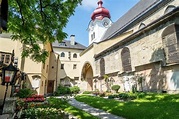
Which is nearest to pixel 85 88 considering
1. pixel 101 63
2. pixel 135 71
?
pixel 101 63

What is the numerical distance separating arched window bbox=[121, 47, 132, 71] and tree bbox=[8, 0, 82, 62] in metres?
9.49

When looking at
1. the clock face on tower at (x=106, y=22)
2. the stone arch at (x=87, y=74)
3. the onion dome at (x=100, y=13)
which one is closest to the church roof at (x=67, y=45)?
the stone arch at (x=87, y=74)

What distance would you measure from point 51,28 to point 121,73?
1047 cm

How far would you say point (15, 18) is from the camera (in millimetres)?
6977

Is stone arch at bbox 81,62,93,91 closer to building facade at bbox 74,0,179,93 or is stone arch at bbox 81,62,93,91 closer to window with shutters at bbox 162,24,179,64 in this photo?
building facade at bbox 74,0,179,93

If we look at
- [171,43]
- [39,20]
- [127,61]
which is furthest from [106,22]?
[39,20]

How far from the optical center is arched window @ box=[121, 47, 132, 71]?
15404 millimetres

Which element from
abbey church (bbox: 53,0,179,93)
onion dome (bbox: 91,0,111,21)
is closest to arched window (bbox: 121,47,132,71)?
abbey church (bbox: 53,0,179,93)

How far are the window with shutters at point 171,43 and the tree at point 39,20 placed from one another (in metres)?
7.57

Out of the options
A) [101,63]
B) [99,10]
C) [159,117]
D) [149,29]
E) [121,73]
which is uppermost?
[99,10]

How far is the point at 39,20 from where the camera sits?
7.68 meters

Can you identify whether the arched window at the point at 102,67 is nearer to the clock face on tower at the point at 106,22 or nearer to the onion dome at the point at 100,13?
the clock face on tower at the point at 106,22

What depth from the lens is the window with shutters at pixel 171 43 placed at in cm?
1067

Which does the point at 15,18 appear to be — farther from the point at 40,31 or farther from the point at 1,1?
the point at 1,1
